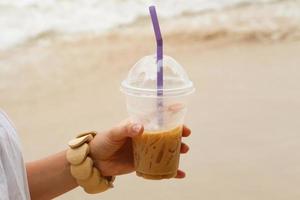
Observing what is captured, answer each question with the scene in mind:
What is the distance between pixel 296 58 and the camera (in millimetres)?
1592

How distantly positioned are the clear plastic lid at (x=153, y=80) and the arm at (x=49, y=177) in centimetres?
21

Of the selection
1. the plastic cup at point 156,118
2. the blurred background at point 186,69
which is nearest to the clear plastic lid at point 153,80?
the plastic cup at point 156,118

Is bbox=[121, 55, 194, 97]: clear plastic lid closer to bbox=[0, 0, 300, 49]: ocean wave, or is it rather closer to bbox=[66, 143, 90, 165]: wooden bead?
bbox=[66, 143, 90, 165]: wooden bead

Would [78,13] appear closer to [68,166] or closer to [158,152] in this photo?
[68,166]

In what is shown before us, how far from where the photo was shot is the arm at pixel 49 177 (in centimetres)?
88

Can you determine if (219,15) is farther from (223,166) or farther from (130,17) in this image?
(223,166)

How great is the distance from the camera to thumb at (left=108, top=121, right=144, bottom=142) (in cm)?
72

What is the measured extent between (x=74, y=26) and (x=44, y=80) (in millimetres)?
191

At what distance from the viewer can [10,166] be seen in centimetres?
76

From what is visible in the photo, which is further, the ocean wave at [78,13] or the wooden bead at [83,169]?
the ocean wave at [78,13]

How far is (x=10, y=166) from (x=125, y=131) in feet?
0.59

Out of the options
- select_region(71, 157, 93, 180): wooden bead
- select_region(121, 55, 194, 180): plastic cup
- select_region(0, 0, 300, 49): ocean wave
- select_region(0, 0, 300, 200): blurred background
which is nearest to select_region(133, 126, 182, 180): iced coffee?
select_region(121, 55, 194, 180): plastic cup

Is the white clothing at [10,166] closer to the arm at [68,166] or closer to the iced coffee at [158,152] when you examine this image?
the arm at [68,166]

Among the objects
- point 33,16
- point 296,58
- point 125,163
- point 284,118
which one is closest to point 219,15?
point 296,58
